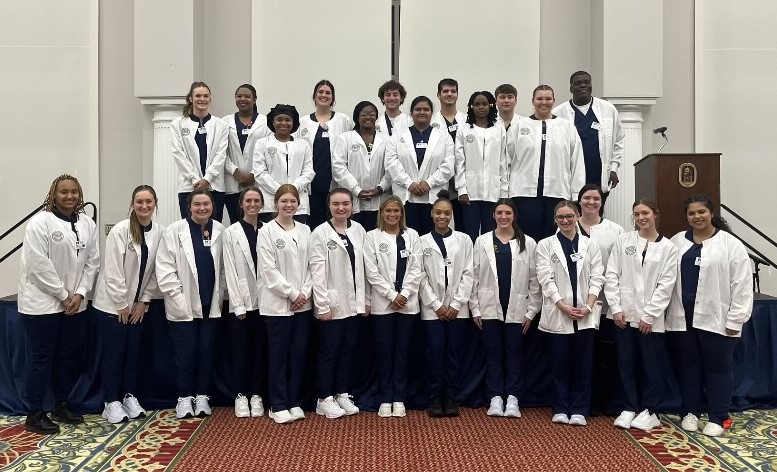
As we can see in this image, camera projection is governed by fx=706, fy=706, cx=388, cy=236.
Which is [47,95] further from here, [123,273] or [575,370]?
[575,370]

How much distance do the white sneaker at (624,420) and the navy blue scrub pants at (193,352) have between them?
279cm

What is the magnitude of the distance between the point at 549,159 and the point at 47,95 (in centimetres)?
531

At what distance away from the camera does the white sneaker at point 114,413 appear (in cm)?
473

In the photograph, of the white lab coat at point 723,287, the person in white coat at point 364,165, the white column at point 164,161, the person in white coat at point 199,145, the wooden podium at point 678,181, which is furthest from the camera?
the white column at point 164,161

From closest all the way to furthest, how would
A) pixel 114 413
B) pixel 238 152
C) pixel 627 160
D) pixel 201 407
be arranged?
pixel 114 413 < pixel 201 407 < pixel 238 152 < pixel 627 160

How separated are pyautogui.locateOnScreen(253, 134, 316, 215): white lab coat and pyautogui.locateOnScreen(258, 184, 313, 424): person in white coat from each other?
60 centimetres

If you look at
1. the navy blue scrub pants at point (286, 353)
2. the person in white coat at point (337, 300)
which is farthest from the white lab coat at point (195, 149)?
the navy blue scrub pants at point (286, 353)

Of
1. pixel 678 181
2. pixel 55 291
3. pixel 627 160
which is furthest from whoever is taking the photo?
pixel 627 160

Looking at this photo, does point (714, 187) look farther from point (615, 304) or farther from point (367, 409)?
point (367, 409)

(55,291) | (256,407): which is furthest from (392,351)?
(55,291)

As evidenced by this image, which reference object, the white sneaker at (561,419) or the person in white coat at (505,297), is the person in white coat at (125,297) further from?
the white sneaker at (561,419)

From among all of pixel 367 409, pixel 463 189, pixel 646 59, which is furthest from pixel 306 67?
pixel 367 409

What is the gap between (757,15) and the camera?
291 inches

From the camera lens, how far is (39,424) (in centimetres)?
454
